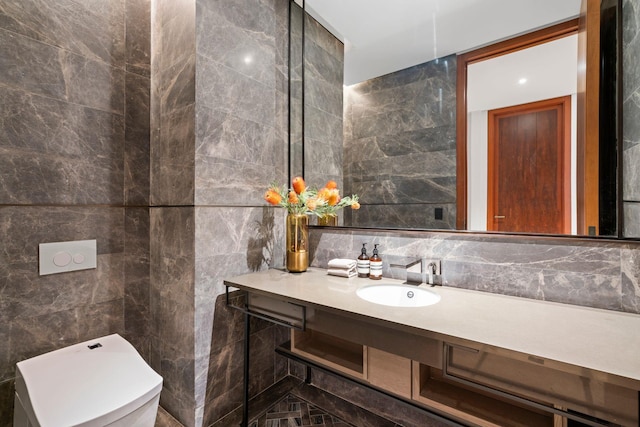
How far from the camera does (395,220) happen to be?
5.11ft

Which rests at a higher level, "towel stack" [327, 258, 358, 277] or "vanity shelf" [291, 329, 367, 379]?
"towel stack" [327, 258, 358, 277]

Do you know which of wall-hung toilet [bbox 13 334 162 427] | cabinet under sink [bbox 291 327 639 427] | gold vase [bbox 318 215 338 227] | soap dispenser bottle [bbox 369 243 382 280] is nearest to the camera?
cabinet under sink [bbox 291 327 639 427]

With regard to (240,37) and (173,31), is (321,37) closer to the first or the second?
(240,37)

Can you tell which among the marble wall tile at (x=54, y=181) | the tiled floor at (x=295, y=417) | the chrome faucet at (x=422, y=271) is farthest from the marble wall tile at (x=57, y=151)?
the chrome faucet at (x=422, y=271)

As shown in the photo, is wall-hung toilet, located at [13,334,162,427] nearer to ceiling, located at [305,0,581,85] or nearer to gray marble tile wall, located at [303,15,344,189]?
gray marble tile wall, located at [303,15,344,189]

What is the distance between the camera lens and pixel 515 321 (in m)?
0.93

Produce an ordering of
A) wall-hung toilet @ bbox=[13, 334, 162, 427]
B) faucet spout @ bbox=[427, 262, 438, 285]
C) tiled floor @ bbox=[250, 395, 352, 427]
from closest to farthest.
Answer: wall-hung toilet @ bbox=[13, 334, 162, 427] < faucet spout @ bbox=[427, 262, 438, 285] < tiled floor @ bbox=[250, 395, 352, 427]

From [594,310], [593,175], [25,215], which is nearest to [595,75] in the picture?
[593,175]

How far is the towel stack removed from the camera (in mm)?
1505

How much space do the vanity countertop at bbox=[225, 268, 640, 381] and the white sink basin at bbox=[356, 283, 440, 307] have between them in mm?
58

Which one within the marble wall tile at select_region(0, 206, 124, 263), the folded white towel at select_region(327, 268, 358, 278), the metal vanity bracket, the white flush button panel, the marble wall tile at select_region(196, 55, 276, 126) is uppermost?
the marble wall tile at select_region(196, 55, 276, 126)

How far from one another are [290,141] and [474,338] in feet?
5.03

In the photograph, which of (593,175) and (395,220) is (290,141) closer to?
(395,220)

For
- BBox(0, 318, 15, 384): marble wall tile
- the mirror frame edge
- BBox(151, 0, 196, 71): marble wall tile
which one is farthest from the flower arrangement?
BBox(0, 318, 15, 384): marble wall tile
